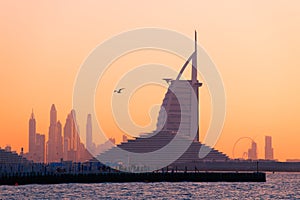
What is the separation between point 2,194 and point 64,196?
11.7 metres

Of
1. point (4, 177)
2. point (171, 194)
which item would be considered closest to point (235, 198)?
point (171, 194)

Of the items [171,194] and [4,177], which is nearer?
[171,194]

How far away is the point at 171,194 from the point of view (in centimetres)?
16200

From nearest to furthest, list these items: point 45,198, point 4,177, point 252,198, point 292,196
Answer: point 45,198
point 252,198
point 292,196
point 4,177

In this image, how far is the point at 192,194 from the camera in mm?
162875

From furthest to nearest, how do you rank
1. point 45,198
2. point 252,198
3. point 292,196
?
point 292,196 → point 252,198 → point 45,198

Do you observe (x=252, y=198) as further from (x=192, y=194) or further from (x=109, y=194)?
(x=109, y=194)

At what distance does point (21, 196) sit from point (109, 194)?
17.6 m

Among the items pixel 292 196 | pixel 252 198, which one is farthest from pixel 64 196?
pixel 292 196

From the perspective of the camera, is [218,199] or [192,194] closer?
[218,199]

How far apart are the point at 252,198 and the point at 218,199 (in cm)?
755

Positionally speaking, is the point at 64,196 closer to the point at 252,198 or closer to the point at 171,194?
the point at 171,194

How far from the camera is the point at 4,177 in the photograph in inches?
7815

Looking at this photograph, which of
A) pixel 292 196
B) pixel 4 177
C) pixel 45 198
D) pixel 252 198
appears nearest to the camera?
pixel 45 198
